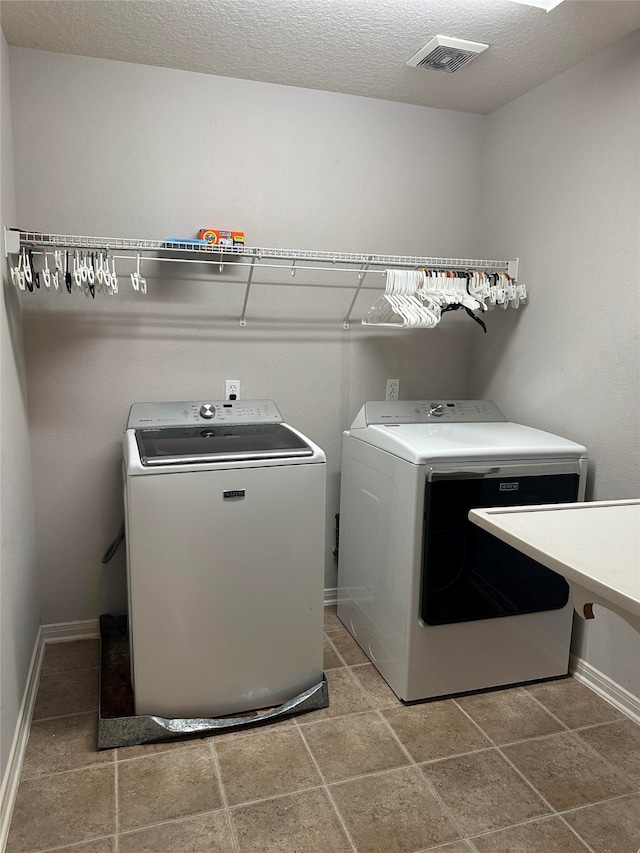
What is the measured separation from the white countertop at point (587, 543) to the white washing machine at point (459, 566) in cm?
69

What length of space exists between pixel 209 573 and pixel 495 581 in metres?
1.02

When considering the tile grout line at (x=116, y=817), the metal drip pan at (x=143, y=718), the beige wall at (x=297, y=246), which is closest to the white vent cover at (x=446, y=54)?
the beige wall at (x=297, y=246)

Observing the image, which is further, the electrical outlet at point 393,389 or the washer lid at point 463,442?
the electrical outlet at point 393,389

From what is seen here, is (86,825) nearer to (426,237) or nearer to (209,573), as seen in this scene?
(209,573)

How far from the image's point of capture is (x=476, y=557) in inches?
86.2

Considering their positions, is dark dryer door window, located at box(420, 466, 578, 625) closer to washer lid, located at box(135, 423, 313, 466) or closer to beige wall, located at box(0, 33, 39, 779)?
washer lid, located at box(135, 423, 313, 466)

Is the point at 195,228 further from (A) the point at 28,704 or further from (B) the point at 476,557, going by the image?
(A) the point at 28,704

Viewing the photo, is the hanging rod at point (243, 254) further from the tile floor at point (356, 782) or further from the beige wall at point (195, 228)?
the tile floor at point (356, 782)

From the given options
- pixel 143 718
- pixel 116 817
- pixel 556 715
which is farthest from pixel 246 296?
pixel 556 715

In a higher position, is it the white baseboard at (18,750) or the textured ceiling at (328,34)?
the textured ceiling at (328,34)

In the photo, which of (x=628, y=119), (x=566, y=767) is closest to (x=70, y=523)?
(x=566, y=767)

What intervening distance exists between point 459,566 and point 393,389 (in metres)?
1.04

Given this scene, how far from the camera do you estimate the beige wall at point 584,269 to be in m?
2.12

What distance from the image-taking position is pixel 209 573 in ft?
6.59
